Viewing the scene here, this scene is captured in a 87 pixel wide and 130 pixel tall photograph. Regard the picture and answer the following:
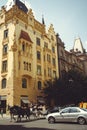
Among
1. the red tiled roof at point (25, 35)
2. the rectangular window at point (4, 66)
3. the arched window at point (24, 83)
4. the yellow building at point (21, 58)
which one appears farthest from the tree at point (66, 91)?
the red tiled roof at point (25, 35)

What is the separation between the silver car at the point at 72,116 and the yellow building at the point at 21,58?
16.5 meters

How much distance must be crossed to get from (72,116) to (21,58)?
21163 mm

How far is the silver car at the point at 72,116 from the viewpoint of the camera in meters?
16.6

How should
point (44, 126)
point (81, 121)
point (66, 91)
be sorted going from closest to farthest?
point (44, 126)
point (81, 121)
point (66, 91)

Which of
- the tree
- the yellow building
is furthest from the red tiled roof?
the tree

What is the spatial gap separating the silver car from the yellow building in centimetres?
1653

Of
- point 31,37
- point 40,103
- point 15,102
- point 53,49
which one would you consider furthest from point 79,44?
point 15,102

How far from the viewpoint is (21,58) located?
3662 centimetres

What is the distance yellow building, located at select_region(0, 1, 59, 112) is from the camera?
35.0 metres

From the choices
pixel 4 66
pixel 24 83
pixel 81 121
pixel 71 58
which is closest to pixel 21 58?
pixel 4 66

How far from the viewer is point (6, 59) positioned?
36.8m

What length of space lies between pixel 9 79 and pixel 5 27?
35.3ft

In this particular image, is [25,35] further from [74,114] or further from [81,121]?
[81,121]

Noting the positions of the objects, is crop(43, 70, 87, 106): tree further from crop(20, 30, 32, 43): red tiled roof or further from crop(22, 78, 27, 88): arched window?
crop(20, 30, 32, 43): red tiled roof
